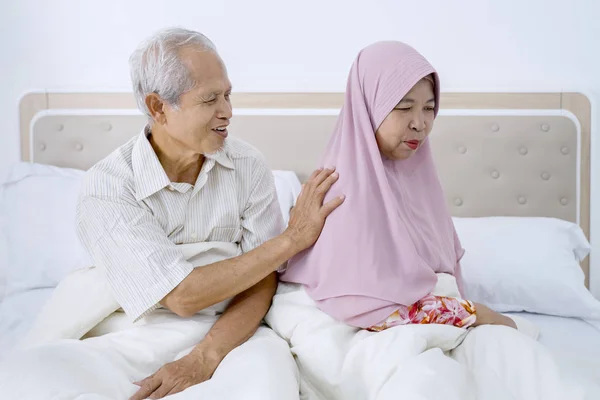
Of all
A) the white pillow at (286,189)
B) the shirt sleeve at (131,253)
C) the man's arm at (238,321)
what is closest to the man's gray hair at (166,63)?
the shirt sleeve at (131,253)

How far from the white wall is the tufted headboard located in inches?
2.8

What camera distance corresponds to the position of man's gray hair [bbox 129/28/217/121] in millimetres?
1704

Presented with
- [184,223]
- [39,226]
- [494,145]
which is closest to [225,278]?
[184,223]

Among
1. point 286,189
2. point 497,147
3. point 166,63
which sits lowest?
point 286,189

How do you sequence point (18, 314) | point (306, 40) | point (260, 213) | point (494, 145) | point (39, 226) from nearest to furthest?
point (260, 213)
point (18, 314)
point (39, 226)
point (494, 145)
point (306, 40)

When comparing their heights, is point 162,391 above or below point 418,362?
below

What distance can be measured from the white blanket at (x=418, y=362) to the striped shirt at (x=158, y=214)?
30 centimetres

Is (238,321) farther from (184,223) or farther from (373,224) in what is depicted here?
(373,224)

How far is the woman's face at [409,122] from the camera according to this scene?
5.45 ft

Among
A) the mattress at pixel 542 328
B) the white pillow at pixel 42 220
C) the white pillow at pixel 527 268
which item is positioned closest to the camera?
the mattress at pixel 542 328

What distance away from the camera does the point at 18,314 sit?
7.41 ft

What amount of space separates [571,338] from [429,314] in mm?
695

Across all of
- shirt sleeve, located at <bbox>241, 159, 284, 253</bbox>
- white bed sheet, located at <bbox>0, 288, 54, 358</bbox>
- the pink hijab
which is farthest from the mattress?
shirt sleeve, located at <bbox>241, 159, 284, 253</bbox>

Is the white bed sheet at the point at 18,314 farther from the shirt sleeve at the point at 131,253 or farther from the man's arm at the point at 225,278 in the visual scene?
the man's arm at the point at 225,278
